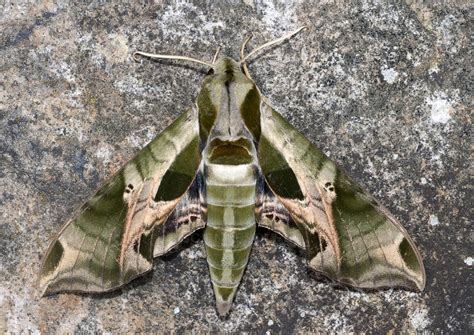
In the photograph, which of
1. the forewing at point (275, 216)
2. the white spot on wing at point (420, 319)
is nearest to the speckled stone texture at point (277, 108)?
the white spot on wing at point (420, 319)

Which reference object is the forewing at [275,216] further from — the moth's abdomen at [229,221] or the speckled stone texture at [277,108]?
the speckled stone texture at [277,108]

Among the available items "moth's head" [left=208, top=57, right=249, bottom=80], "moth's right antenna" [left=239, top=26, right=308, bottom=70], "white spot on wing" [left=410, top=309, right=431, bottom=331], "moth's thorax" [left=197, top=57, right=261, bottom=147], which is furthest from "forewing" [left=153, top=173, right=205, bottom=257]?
"white spot on wing" [left=410, top=309, right=431, bottom=331]

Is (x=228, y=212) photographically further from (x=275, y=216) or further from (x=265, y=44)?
(x=265, y=44)

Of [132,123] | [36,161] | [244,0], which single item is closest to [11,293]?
[36,161]

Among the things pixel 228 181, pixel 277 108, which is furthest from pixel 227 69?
pixel 228 181

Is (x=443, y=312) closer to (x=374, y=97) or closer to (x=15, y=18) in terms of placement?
(x=374, y=97)
